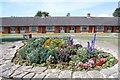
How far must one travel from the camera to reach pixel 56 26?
129 ft

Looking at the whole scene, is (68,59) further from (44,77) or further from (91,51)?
(44,77)

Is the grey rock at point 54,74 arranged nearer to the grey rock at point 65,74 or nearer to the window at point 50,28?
the grey rock at point 65,74

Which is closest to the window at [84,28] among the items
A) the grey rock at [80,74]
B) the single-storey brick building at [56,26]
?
the single-storey brick building at [56,26]

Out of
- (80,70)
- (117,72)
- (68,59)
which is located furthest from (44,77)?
(117,72)

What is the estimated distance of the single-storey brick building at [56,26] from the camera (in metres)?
39.0

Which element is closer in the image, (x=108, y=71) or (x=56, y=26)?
Result: (x=108, y=71)

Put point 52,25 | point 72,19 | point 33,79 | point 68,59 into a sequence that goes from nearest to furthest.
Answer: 1. point 33,79
2. point 68,59
3. point 52,25
4. point 72,19

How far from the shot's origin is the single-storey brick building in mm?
38969

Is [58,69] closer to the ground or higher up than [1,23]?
closer to the ground

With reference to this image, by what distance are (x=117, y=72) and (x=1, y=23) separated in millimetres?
37463

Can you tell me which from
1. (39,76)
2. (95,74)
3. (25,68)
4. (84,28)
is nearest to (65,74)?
(39,76)

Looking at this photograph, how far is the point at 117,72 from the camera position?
637 cm

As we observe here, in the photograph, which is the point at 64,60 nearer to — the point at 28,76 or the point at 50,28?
the point at 28,76

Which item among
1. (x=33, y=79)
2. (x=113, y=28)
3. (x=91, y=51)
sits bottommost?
(x=33, y=79)
